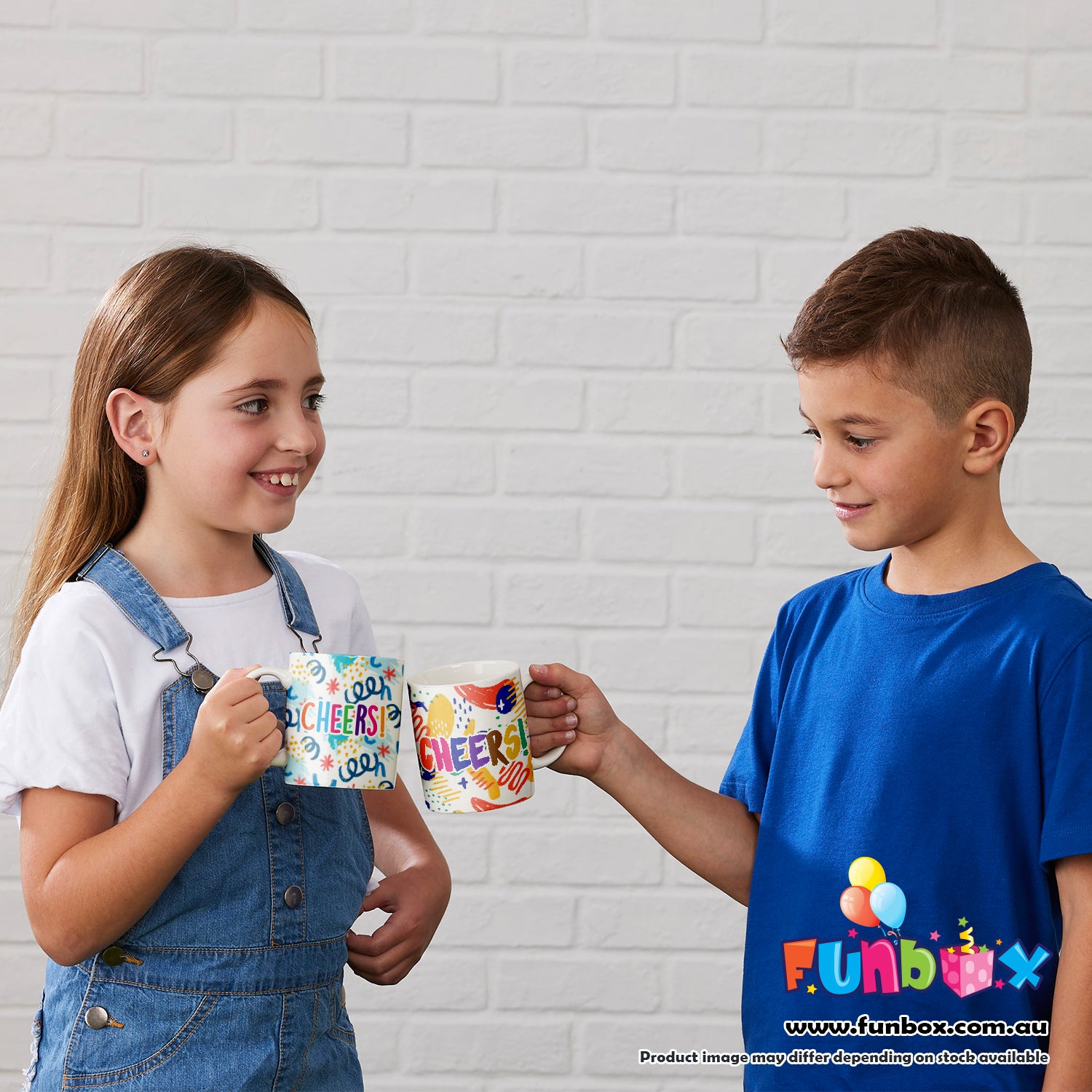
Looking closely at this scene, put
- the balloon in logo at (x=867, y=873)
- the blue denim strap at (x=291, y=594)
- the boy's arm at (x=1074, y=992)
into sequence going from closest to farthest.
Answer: the boy's arm at (x=1074, y=992) < the balloon in logo at (x=867, y=873) < the blue denim strap at (x=291, y=594)

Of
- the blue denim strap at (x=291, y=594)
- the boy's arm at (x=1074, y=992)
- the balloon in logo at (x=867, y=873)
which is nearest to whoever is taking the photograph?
the boy's arm at (x=1074, y=992)

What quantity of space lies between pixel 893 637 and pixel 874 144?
1.18m

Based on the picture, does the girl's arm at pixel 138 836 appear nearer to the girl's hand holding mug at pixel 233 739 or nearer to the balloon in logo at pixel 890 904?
the girl's hand holding mug at pixel 233 739

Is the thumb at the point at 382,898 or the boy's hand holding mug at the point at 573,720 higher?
the boy's hand holding mug at the point at 573,720

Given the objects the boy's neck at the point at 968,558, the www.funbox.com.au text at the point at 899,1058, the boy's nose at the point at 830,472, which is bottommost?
the www.funbox.com.au text at the point at 899,1058

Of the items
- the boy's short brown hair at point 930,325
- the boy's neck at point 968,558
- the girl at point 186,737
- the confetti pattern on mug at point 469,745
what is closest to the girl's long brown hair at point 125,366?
the girl at point 186,737

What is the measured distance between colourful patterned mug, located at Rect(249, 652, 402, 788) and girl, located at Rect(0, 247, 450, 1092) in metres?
0.03

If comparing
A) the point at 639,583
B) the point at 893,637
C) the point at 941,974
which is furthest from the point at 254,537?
the point at 639,583

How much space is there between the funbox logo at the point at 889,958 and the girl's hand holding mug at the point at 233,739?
1.64 ft

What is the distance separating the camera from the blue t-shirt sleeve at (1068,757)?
90cm

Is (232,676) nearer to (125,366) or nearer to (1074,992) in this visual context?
(125,366)

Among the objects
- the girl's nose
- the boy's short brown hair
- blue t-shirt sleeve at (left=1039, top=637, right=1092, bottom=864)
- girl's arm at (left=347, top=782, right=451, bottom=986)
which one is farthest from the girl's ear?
blue t-shirt sleeve at (left=1039, top=637, right=1092, bottom=864)

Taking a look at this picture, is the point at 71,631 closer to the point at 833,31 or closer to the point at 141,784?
the point at 141,784

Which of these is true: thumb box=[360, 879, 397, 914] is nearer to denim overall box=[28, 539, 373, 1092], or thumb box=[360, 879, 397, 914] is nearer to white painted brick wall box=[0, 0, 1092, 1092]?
denim overall box=[28, 539, 373, 1092]
